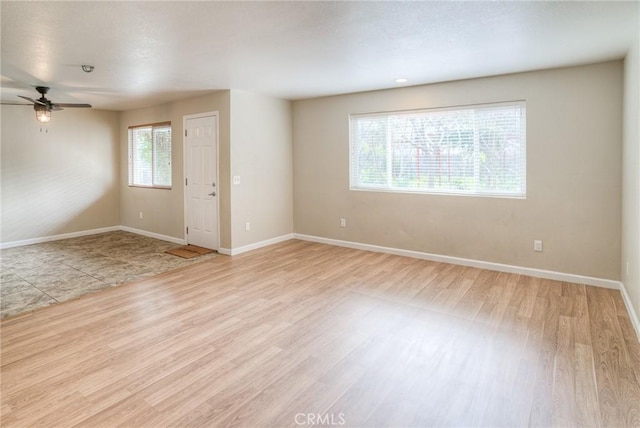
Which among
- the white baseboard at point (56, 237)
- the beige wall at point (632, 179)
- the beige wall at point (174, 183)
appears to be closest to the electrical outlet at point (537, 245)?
the beige wall at point (632, 179)

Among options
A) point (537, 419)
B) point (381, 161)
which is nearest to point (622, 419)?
point (537, 419)

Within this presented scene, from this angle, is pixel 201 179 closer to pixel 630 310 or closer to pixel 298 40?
pixel 298 40

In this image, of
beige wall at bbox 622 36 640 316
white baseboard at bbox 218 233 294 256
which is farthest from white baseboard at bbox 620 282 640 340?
white baseboard at bbox 218 233 294 256

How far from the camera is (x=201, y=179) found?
591 centimetres

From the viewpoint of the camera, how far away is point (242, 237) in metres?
5.70

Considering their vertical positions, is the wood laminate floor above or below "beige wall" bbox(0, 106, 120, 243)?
below

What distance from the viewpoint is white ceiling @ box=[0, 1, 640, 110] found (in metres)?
2.55

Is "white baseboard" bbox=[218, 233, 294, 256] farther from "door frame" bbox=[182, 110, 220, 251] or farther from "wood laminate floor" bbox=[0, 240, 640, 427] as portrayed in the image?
"wood laminate floor" bbox=[0, 240, 640, 427]

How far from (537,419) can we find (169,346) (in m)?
2.51

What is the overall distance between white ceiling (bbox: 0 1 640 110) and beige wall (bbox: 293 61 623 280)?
10.6 inches

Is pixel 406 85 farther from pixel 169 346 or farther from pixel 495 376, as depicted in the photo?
pixel 169 346

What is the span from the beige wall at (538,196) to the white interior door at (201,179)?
6.70ft

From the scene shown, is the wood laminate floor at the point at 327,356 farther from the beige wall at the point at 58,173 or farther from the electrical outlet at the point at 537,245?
the beige wall at the point at 58,173
